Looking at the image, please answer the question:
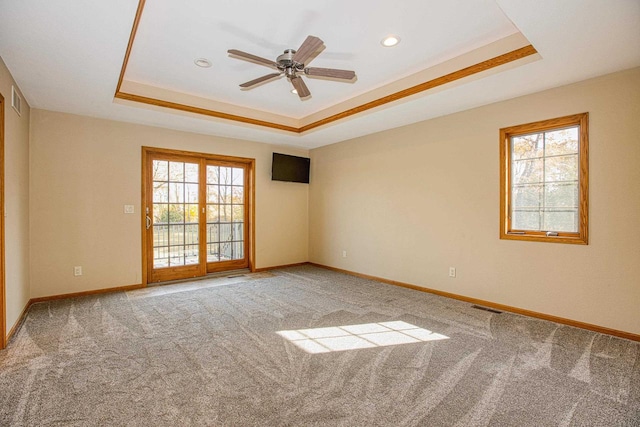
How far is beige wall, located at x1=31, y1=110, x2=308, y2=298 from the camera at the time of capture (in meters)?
4.01

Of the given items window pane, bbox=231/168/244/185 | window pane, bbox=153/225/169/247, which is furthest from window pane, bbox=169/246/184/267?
window pane, bbox=231/168/244/185

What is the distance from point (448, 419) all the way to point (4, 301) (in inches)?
144

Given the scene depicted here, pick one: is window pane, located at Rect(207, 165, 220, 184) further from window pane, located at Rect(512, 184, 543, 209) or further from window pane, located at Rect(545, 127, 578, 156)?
window pane, located at Rect(545, 127, 578, 156)

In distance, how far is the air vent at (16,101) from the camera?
3023 mm

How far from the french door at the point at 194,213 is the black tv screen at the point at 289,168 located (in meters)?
0.48

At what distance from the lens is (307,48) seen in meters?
2.51

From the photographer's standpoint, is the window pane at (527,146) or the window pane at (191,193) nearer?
the window pane at (527,146)

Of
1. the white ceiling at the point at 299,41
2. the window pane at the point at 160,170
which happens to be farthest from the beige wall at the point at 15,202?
the window pane at the point at 160,170

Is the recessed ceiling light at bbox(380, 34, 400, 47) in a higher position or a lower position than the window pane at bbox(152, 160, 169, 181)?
higher

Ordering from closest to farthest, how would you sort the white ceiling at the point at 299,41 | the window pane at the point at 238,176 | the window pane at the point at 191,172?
1. the white ceiling at the point at 299,41
2. the window pane at the point at 191,172
3. the window pane at the point at 238,176

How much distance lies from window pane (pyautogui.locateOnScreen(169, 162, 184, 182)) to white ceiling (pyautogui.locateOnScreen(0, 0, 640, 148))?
3.93ft

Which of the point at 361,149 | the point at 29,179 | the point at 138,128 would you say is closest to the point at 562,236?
the point at 361,149

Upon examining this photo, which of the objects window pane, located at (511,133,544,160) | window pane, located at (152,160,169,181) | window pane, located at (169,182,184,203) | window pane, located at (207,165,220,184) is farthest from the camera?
window pane, located at (207,165,220,184)

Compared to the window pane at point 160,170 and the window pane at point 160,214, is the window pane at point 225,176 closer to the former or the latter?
→ the window pane at point 160,170
